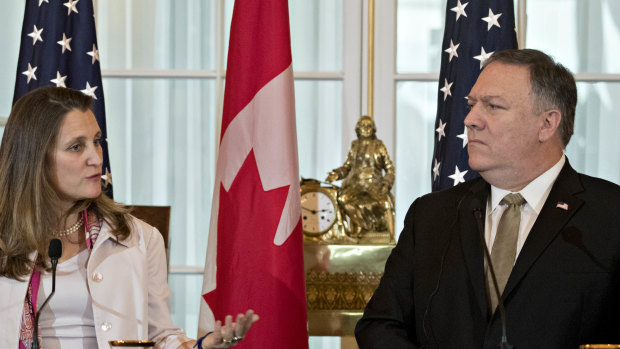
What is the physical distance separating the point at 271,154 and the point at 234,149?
16 centimetres

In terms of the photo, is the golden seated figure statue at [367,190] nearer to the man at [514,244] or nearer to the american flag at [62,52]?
the american flag at [62,52]

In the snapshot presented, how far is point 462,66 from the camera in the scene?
3.70 m

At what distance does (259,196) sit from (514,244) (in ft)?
4.55

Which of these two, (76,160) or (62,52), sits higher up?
(62,52)

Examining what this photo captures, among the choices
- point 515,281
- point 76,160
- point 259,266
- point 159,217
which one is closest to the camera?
point 515,281

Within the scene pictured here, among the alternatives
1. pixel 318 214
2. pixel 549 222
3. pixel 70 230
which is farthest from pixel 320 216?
pixel 549 222

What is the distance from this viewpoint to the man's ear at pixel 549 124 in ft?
7.62

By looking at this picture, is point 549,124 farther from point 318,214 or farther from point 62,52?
point 62,52

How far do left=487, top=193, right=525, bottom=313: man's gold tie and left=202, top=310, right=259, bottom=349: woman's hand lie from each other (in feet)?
2.23

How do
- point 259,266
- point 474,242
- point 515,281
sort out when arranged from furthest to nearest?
point 259,266 → point 474,242 → point 515,281

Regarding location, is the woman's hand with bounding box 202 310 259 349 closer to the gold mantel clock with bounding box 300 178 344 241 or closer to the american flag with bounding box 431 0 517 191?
the american flag with bounding box 431 0 517 191

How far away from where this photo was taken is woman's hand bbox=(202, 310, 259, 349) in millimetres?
1885

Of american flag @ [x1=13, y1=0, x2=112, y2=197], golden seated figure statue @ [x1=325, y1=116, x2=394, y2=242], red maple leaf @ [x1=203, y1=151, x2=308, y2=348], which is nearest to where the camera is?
red maple leaf @ [x1=203, y1=151, x2=308, y2=348]

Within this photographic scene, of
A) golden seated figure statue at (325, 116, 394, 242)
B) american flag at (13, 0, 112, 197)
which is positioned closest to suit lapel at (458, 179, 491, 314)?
golden seated figure statue at (325, 116, 394, 242)
